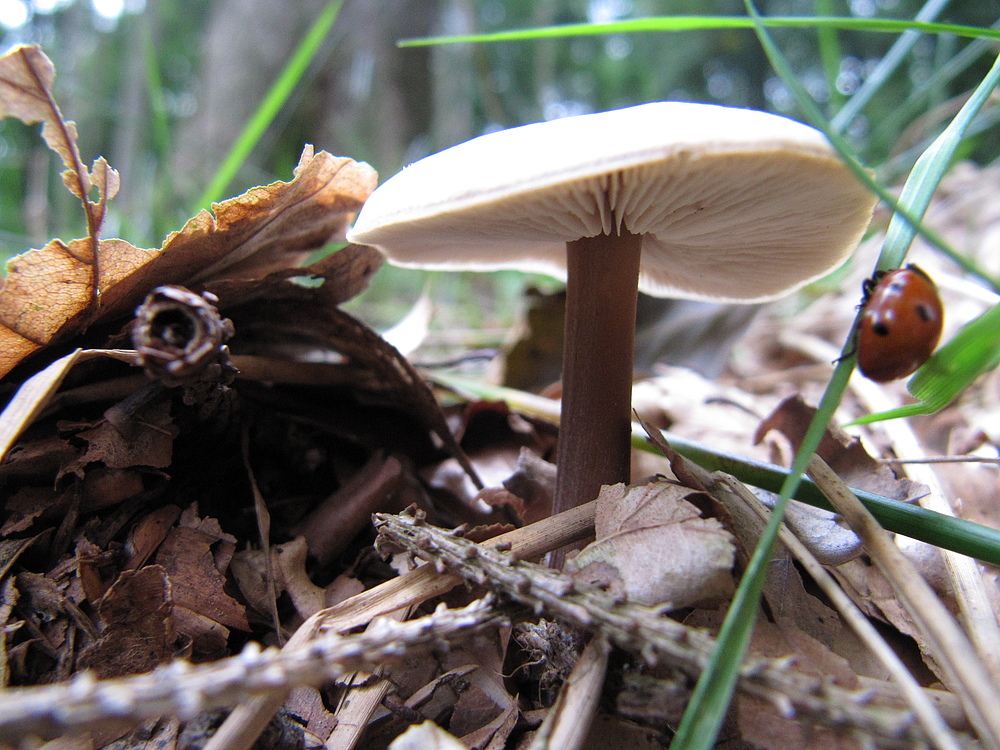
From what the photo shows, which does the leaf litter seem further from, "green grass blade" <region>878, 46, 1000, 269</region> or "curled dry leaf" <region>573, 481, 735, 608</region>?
"green grass blade" <region>878, 46, 1000, 269</region>

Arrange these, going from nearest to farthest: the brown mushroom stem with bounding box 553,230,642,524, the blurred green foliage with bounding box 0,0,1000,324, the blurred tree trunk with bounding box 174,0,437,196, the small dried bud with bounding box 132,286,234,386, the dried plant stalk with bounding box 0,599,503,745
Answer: the dried plant stalk with bounding box 0,599,503,745, the small dried bud with bounding box 132,286,234,386, the brown mushroom stem with bounding box 553,230,642,524, the blurred green foliage with bounding box 0,0,1000,324, the blurred tree trunk with bounding box 174,0,437,196

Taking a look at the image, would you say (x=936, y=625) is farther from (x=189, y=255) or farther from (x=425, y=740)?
(x=189, y=255)

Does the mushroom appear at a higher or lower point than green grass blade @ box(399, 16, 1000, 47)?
lower

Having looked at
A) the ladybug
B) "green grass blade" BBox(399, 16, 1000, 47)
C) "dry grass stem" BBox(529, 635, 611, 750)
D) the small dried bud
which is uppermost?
"green grass blade" BBox(399, 16, 1000, 47)

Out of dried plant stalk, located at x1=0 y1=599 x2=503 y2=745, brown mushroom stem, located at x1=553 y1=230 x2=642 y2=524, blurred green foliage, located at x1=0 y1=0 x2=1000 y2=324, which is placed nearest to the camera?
dried plant stalk, located at x1=0 y1=599 x2=503 y2=745

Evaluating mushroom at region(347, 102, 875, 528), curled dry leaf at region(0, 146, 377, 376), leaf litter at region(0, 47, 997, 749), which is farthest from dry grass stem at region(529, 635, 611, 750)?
curled dry leaf at region(0, 146, 377, 376)

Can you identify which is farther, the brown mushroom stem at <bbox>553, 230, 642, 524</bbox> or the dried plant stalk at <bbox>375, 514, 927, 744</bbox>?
the brown mushroom stem at <bbox>553, 230, 642, 524</bbox>
